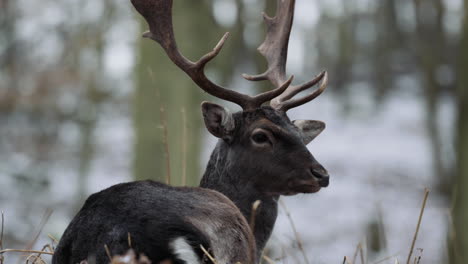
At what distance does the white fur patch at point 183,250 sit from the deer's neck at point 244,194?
1.51 meters

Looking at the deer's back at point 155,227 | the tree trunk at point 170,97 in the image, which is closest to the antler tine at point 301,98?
the deer's back at point 155,227

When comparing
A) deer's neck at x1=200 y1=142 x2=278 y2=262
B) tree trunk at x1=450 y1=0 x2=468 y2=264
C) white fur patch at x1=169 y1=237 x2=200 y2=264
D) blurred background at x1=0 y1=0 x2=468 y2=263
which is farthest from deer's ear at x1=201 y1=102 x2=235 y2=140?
tree trunk at x1=450 y1=0 x2=468 y2=264

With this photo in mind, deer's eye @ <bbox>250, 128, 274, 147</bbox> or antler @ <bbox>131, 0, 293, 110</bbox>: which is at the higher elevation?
antler @ <bbox>131, 0, 293, 110</bbox>

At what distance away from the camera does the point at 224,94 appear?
14.0 ft

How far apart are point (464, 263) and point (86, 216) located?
690 cm

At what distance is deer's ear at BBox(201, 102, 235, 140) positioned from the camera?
4.32 metres

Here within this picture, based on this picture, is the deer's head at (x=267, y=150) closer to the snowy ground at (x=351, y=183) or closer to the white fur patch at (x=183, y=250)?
the white fur patch at (x=183, y=250)

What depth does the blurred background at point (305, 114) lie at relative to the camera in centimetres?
1302

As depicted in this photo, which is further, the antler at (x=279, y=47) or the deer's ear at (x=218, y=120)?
the antler at (x=279, y=47)

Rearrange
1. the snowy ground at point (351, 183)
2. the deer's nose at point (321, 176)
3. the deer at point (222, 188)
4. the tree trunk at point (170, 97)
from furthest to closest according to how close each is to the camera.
A: the snowy ground at point (351, 183)
the tree trunk at point (170, 97)
the deer's nose at point (321, 176)
the deer at point (222, 188)

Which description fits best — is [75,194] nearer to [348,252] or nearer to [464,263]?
[348,252]

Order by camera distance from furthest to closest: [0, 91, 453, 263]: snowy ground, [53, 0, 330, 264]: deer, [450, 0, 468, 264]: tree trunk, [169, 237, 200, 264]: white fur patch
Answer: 1. [0, 91, 453, 263]: snowy ground
2. [450, 0, 468, 264]: tree trunk
3. [53, 0, 330, 264]: deer
4. [169, 237, 200, 264]: white fur patch

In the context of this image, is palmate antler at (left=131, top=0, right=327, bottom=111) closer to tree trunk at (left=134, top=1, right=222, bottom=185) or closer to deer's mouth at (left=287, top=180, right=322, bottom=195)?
deer's mouth at (left=287, top=180, right=322, bottom=195)

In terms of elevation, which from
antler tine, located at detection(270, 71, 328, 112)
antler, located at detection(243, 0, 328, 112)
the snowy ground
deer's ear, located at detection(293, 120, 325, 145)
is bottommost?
the snowy ground
